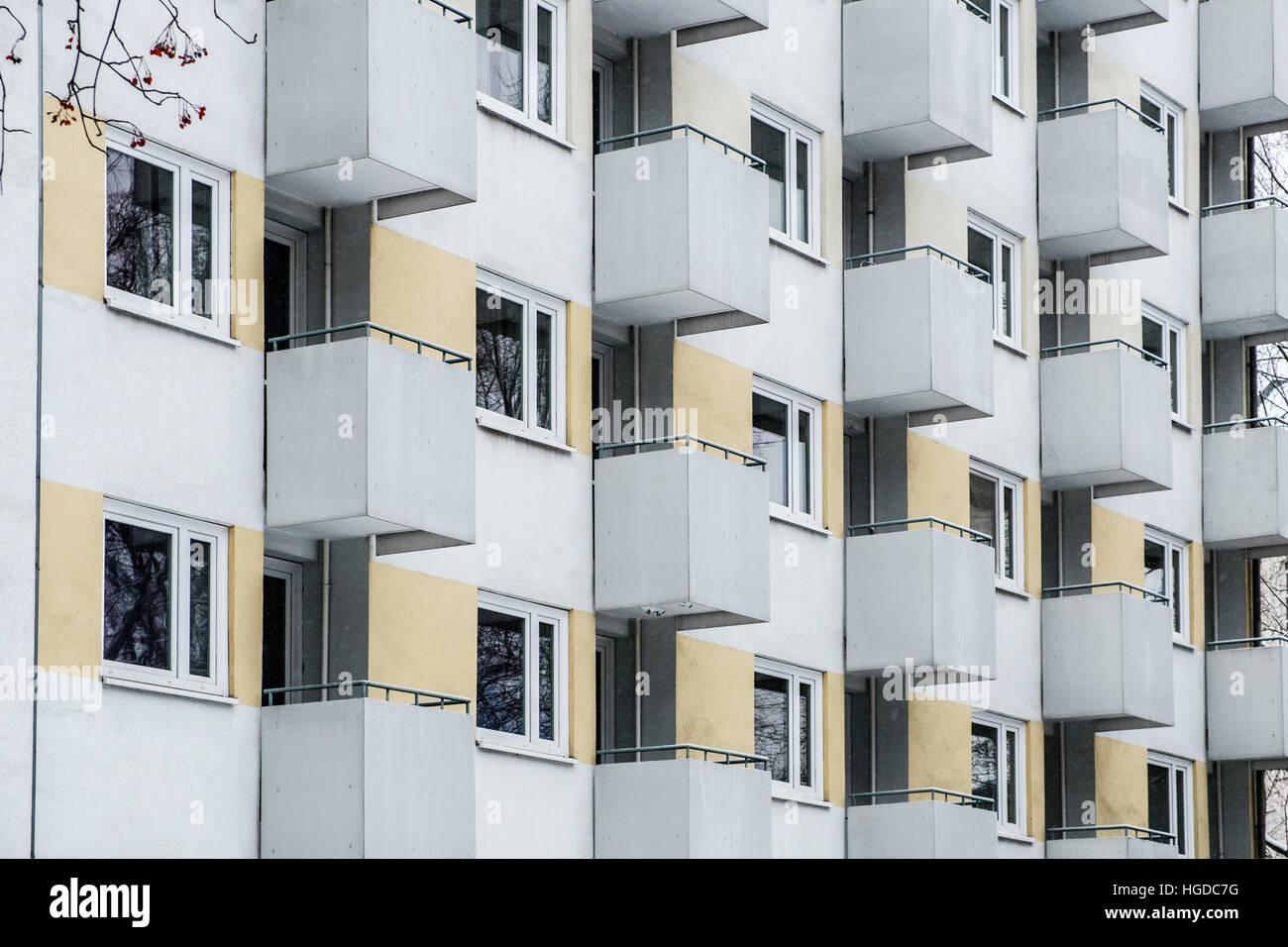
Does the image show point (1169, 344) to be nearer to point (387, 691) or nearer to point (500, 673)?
point (500, 673)

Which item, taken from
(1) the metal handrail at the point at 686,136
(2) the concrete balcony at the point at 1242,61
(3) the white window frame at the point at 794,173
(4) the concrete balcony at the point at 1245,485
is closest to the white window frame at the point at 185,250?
(1) the metal handrail at the point at 686,136

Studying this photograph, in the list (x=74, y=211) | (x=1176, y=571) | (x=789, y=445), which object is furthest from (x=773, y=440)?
(x=74, y=211)

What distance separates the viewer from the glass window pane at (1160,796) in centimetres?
3403

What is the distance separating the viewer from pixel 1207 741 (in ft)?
114

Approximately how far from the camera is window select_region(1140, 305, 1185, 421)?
3478cm

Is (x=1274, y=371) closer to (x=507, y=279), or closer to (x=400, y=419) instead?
(x=507, y=279)

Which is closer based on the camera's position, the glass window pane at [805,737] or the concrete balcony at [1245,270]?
the glass window pane at [805,737]

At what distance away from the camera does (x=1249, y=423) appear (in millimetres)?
35844

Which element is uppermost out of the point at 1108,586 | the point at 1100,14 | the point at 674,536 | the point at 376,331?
the point at 1100,14

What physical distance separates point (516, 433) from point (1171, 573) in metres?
13.9

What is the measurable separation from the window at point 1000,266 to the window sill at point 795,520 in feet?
15.6

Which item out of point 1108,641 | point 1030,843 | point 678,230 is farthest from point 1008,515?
point 678,230

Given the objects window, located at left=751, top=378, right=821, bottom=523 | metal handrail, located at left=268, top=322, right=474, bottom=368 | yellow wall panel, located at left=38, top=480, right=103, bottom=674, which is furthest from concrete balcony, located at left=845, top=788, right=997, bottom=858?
yellow wall panel, located at left=38, top=480, right=103, bottom=674

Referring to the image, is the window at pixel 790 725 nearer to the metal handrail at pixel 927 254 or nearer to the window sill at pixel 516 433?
the window sill at pixel 516 433
